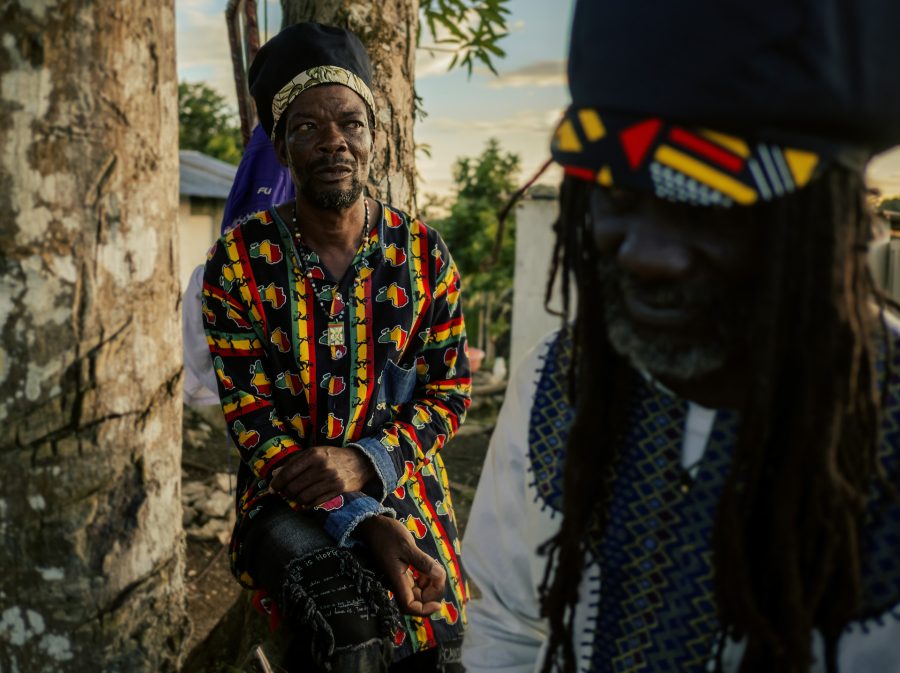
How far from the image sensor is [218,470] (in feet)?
21.6

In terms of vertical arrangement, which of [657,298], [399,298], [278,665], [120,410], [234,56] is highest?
[234,56]

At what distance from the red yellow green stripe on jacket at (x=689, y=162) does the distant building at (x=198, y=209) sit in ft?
38.0

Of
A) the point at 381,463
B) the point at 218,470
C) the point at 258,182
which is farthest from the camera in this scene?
the point at 218,470

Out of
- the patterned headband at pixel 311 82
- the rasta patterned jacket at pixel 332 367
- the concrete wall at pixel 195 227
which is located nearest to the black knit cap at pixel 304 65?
the patterned headband at pixel 311 82

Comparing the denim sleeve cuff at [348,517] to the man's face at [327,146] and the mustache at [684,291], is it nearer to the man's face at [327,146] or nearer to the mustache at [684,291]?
the man's face at [327,146]

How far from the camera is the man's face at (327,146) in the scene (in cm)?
275

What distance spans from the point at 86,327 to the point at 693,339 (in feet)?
4.30

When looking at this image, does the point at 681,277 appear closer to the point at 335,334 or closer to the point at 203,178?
the point at 335,334

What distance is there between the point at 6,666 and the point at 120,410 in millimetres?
662

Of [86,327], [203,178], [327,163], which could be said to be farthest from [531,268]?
[86,327]

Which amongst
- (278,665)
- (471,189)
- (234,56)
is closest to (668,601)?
(278,665)

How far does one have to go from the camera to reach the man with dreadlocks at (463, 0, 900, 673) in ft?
3.69

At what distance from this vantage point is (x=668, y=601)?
4.69 ft

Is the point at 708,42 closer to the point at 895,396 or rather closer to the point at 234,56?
the point at 895,396
